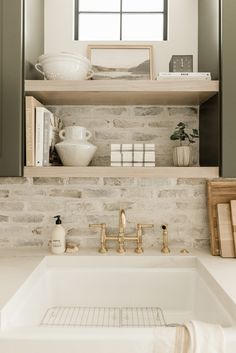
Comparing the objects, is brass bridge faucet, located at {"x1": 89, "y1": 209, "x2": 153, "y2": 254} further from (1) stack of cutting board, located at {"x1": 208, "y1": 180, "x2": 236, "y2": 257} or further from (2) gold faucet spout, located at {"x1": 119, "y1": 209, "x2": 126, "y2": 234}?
(1) stack of cutting board, located at {"x1": 208, "y1": 180, "x2": 236, "y2": 257}

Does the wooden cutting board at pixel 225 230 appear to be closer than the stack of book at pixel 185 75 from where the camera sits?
No

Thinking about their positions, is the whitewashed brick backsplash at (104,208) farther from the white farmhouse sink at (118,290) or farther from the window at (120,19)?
the window at (120,19)

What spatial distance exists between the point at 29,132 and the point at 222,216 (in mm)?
1090

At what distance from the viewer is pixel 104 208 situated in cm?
189

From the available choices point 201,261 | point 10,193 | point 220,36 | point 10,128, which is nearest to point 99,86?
point 10,128

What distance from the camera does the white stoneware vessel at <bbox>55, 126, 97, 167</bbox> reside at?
5.30 feet

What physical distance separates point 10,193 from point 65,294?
2.13ft

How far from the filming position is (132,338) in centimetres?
104

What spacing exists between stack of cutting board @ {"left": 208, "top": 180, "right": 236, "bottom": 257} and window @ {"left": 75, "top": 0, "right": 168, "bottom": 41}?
3.24ft

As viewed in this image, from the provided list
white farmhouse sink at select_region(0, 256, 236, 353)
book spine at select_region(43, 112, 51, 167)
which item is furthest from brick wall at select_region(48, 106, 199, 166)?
white farmhouse sink at select_region(0, 256, 236, 353)

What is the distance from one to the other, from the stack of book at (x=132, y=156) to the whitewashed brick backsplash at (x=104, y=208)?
27cm

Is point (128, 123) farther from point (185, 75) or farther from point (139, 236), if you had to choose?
point (139, 236)

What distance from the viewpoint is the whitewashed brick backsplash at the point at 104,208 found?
1.89 meters

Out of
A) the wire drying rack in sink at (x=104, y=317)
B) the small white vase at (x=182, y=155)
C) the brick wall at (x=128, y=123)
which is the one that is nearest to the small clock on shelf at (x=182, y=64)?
the brick wall at (x=128, y=123)
